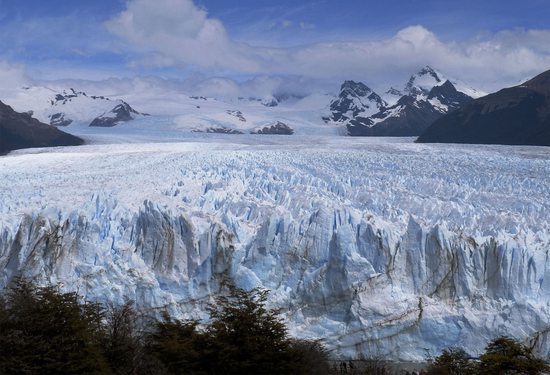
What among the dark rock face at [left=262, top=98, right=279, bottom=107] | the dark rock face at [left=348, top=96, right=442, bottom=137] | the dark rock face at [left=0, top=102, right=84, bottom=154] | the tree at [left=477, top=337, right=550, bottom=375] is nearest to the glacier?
the tree at [left=477, top=337, right=550, bottom=375]

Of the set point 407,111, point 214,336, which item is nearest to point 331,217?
point 214,336

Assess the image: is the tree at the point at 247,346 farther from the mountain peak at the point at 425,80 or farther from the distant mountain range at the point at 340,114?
the mountain peak at the point at 425,80

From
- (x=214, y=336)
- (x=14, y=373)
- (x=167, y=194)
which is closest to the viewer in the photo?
(x=14, y=373)

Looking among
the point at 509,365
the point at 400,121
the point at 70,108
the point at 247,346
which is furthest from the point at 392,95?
the point at 247,346

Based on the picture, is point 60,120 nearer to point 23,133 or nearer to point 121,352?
point 23,133

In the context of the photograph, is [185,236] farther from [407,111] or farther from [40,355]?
[407,111]

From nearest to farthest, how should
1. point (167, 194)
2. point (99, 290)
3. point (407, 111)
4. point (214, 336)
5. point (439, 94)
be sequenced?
1. point (214, 336)
2. point (99, 290)
3. point (167, 194)
4. point (407, 111)
5. point (439, 94)
